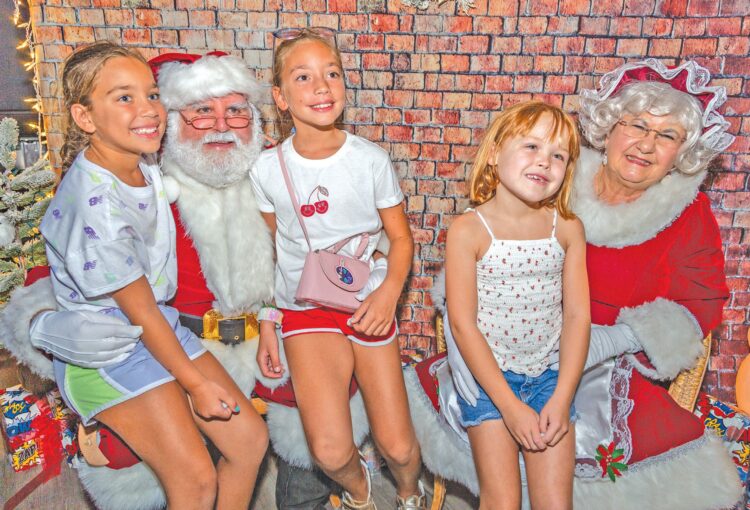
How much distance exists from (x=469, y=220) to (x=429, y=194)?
1.07 m

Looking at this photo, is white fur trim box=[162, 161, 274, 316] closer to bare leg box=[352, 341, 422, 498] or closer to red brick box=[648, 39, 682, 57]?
bare leg box=[352, 341, 422, 498]

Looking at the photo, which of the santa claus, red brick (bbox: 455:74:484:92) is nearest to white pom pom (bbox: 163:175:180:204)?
the santa claus

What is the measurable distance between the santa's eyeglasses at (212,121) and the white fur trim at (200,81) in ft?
0.24

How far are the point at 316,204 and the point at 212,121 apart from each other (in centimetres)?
57

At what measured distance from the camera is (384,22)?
9.59 feet

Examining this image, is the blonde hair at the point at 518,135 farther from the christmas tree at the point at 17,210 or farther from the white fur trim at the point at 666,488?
the christmas tree at the point at 17,210

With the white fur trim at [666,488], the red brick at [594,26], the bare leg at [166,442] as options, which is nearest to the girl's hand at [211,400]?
the bare leg at [166,442]

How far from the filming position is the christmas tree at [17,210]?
2885 mm

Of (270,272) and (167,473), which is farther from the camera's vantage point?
(270,272)

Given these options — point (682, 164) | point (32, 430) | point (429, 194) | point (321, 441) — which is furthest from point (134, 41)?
point (682, 164)

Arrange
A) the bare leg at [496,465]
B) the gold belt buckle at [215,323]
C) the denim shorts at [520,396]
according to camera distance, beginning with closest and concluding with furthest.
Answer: the bare leg at [496,465]
the denim shorts at [520,396]
the gold belt buckle at [215,323]

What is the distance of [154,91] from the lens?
2.09 metres

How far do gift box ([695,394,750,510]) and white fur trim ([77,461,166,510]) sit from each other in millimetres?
2304

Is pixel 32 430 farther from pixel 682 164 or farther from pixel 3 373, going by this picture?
pixel 682 164
